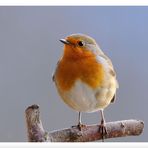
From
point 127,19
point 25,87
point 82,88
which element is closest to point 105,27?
point 127,19

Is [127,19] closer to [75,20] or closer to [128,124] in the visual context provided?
[75,20]

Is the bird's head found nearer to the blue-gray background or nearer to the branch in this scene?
the blue-gray background

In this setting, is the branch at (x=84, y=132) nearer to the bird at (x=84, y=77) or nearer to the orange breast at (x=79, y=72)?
the bird at (x=84, y=77)

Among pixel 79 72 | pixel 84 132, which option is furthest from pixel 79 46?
pixel 84 132
